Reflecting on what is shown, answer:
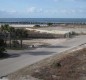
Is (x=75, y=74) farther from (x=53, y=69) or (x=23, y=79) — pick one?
(x=23, y=79)

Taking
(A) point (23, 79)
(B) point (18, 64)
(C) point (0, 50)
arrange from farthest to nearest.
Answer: (C) point (0, 50) → (B) point (18, 64) → (A) point (23, 79)

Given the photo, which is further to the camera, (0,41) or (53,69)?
(0,41)

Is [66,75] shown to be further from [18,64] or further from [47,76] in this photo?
[18,64]

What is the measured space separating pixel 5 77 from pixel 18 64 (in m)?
4.13

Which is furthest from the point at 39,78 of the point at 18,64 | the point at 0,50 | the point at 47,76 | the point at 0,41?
the point at 0,41

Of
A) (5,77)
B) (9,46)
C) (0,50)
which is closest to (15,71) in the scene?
(5,77)

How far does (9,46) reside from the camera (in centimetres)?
2959

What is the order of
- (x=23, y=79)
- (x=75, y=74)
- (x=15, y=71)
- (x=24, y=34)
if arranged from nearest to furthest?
(x=23, y=79) → (x=75, y=74) → (x=15, y=71) → (x=24, y=34)

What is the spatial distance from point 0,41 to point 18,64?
280 inches

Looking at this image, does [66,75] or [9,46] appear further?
[9,46]

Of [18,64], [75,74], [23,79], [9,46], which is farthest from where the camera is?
[9,46]

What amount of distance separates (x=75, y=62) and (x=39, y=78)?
195 inches

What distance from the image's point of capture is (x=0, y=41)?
25.2m

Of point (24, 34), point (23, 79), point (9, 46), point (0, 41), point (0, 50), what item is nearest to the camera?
point (23, 79)
